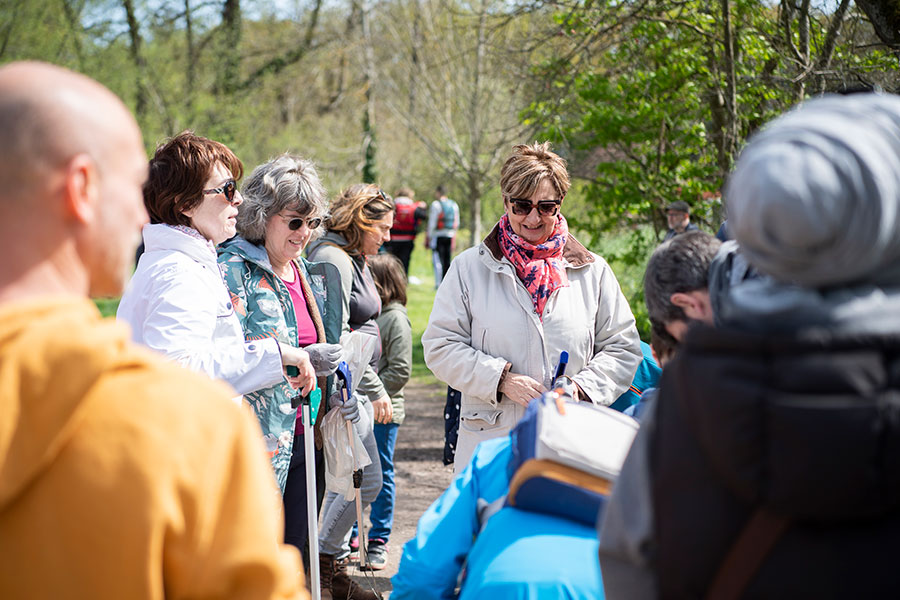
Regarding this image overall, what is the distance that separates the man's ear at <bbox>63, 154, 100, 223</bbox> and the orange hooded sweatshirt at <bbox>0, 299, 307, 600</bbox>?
0.14 m

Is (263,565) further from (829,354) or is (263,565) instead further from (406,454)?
(406,454)

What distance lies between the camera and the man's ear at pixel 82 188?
1230 mm

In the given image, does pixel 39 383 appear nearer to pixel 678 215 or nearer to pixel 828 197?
pixel 828 197

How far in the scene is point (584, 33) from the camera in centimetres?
757

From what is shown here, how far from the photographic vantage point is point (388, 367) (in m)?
5.18

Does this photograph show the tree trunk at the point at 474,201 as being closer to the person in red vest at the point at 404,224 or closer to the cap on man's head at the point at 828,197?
the person in red vest at the point at 404,224

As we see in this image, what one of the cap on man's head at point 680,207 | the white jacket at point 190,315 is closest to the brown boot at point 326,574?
the white jacket at point 190,315

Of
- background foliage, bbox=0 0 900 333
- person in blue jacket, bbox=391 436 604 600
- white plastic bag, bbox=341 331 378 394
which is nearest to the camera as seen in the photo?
person in blue jacket, bbox=391 436 604 600

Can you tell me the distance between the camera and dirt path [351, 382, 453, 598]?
500 cm

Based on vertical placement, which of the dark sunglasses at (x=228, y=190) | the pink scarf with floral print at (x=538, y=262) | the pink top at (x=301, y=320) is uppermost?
the dark sunglasses at (x=228, y=190)

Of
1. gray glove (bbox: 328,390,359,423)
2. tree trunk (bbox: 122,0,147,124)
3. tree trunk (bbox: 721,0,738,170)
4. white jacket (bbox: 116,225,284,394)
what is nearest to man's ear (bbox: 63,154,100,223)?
white jacket (bbox: 116,225,284,394)

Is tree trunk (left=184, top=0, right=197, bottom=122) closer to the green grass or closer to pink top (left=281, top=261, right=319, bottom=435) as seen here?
the green grass

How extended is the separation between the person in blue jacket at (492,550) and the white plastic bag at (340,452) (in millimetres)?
1621

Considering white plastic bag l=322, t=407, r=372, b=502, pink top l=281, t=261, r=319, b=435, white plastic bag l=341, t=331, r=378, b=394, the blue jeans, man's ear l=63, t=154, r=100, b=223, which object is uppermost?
man's ear l=63, t=154, r=100, b=223
